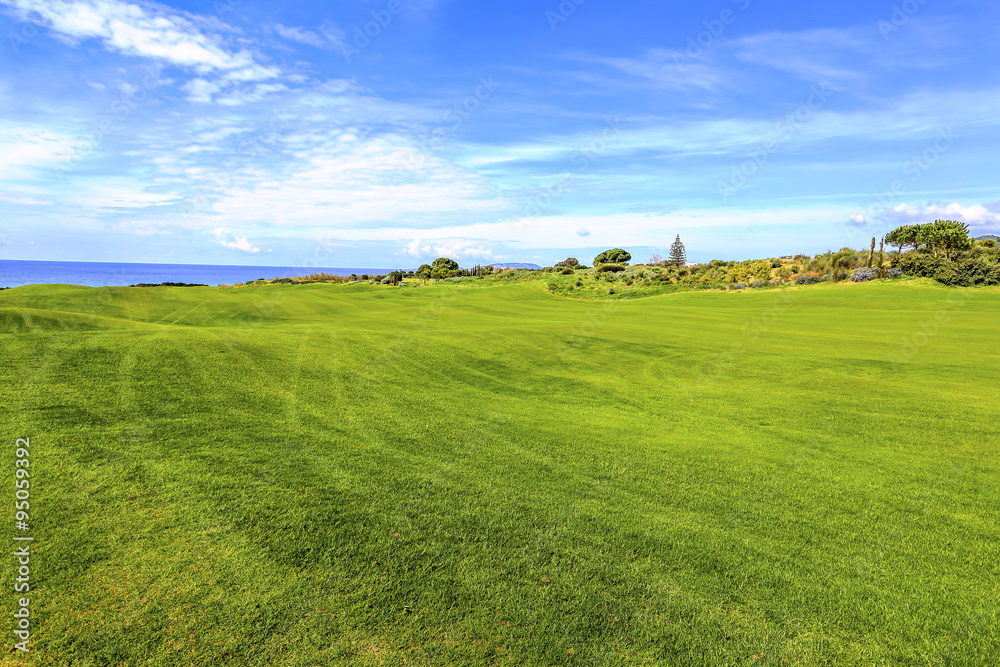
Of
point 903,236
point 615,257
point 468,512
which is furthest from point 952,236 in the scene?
point 468,512

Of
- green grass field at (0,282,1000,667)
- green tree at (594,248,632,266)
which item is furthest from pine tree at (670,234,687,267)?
green grass field at (0,282,1000,667)

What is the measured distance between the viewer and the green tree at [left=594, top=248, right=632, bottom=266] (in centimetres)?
9606

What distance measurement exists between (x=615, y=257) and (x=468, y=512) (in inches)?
3779

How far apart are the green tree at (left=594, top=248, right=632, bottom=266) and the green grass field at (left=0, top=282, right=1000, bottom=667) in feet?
278

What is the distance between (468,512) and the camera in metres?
6.16

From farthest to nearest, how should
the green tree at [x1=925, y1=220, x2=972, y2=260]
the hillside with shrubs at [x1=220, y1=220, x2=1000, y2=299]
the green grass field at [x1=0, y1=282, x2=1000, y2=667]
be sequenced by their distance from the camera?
1. the green tree at [x1=925, y1=220, x2=972, y2=260]
2. the hillside with shrubs at [x1=220, y1=220, x2=1000, y2=299]
3. the green grass field at [x1=0, y1=282, x2=1000, y2=667]

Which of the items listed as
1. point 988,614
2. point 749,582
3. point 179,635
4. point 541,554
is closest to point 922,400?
point 988,614

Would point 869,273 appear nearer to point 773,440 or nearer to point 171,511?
point 773,440

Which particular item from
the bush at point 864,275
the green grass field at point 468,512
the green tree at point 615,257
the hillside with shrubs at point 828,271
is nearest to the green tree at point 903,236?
the hillside with shrubs at point 828,271

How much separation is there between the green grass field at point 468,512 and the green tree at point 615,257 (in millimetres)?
84663

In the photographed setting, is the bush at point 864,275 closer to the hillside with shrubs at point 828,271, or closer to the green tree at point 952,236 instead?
the hillside with shrubs at point 828,271

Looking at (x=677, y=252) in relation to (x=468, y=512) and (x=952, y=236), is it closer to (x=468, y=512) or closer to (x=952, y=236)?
(x=952, y=236)

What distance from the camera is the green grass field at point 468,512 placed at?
13.8ft

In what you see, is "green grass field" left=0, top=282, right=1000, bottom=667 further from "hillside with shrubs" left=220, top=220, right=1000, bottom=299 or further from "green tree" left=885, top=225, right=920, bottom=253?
"green tree" left=885, top=225, right=920, bottom=253
